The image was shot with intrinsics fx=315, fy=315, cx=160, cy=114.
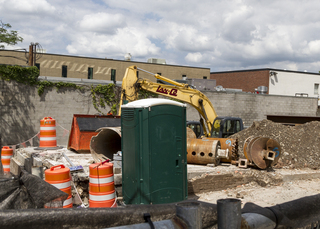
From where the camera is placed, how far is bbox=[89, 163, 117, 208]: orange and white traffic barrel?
638cm

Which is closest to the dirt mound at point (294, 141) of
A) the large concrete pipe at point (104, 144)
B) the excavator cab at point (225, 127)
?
the excavator cab at point (225, 127)

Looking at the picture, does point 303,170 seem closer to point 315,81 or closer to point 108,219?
point 108,219

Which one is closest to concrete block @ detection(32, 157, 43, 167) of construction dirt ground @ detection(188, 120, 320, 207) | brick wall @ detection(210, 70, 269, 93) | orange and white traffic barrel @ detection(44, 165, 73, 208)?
orange and white traffic barrel @ detection(44, 165, 73, 208)

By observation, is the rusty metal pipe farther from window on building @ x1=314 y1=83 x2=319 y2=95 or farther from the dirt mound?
window on building @ x1=314 y1=83 x2=319 y2=95

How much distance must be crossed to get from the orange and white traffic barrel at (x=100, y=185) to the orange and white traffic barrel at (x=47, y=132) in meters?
4.87

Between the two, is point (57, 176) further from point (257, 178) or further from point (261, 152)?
point (261, 152)

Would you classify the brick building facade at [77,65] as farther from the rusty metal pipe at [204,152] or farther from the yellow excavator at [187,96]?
the rusty metal pipe at [204,152]

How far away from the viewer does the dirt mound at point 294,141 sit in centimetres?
1209

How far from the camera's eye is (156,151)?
19.5 feet

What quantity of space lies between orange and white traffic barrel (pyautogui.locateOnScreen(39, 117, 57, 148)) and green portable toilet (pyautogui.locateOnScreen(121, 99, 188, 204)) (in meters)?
5.36

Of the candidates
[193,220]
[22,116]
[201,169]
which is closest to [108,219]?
[193,220]

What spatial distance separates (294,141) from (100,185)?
9.44 metres

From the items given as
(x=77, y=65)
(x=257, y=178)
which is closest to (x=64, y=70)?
(x=77, y=65)

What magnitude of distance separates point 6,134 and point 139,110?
49.9ft
